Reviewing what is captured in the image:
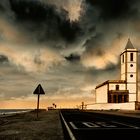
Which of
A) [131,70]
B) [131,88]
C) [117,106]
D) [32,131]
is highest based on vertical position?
[131,70]

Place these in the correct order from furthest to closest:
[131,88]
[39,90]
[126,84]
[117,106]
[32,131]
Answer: [126,84] → [131,88] → [117,106] → [39,90] → [32,131]

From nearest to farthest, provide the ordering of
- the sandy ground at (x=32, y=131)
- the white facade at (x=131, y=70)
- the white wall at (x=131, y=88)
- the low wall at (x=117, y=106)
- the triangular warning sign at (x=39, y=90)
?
1. the sandy ground at (x=32, y=131)
2. the triangular warning sign at (x=39, y=90)
3. the low wall at (x=117, y=106)
4. the white wall at (x=131, y=88)
5. the white facade at (x=131, y=70)

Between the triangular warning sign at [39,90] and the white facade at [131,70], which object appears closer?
the triangular warning sign at [39,90]

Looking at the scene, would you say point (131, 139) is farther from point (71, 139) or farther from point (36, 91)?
point (36, 91)

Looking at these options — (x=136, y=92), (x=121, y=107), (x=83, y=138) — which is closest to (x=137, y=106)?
(x=121, y=107)

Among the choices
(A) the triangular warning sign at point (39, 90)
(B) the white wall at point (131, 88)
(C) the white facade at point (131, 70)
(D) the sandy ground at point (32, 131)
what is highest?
(C) the white facade at point (131, 70)

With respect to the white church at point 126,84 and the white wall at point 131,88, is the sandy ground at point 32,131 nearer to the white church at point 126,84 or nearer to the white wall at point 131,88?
the white church at point 126,84

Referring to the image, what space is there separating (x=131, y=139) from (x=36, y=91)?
16653 mm

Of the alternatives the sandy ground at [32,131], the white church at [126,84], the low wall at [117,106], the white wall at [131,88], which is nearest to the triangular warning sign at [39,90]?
the sandy ground at [32,131]

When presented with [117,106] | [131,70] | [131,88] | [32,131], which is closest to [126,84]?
[131,88]

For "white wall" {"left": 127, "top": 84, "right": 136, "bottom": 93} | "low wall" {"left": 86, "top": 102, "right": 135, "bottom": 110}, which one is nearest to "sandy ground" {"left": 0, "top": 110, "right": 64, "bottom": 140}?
"low wall" {"left": 86, "top": 102, "right": 135, "bottom": 110}

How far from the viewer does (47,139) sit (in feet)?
36.8

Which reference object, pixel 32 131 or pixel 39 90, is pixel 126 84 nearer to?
pixel 39 90

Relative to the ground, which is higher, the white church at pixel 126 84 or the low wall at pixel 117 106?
the white church at pixel 126 84
